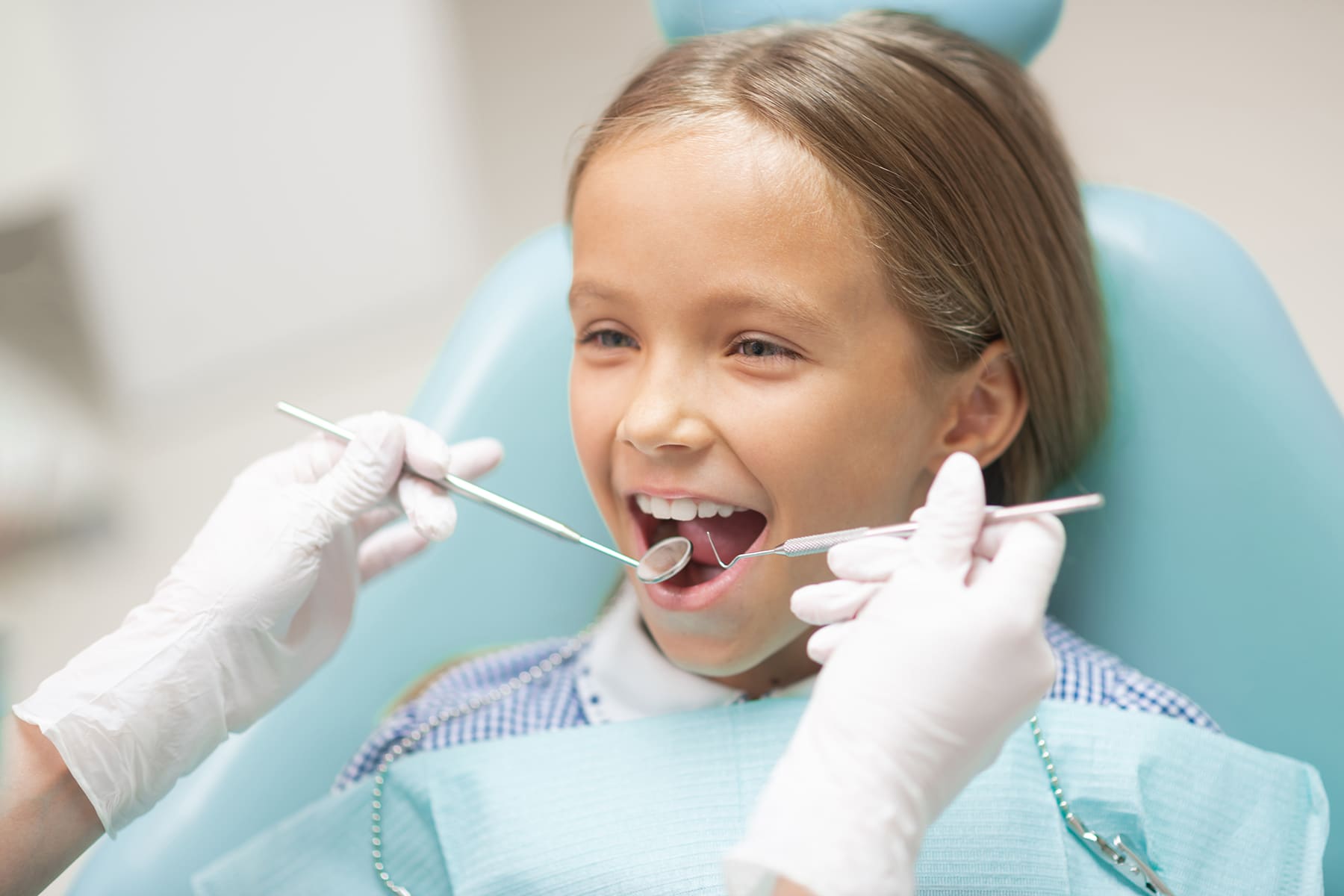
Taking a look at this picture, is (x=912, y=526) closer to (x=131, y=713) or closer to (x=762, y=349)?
(x=762, y=349)

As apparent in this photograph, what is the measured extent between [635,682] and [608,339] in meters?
0.31

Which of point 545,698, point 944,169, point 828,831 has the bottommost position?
point 545,698

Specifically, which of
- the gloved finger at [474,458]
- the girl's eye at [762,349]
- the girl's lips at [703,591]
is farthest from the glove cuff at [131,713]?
the girl's eye at [762,349]

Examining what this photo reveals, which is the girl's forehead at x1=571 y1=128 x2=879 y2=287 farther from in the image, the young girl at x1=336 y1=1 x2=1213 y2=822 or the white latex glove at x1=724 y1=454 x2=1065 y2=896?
the white latex glove at x1=724 y1=454 x2=1065 y2=896

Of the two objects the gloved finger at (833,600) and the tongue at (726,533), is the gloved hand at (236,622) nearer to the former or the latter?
the tongue at (726,533)

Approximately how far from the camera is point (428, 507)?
1013 millimetres

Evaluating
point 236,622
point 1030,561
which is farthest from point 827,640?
point 236,622

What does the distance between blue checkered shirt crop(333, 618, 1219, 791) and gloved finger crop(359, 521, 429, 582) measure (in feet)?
0.47

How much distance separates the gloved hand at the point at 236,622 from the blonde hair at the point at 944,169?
320 mm

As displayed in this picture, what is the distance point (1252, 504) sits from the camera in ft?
3.86

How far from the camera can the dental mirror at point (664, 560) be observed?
39.9 inches

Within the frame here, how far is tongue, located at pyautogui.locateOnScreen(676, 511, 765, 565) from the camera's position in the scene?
3.46ft

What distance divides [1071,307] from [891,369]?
25 cm

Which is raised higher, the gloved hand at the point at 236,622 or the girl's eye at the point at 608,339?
the girl's eye at the point at 608,339
